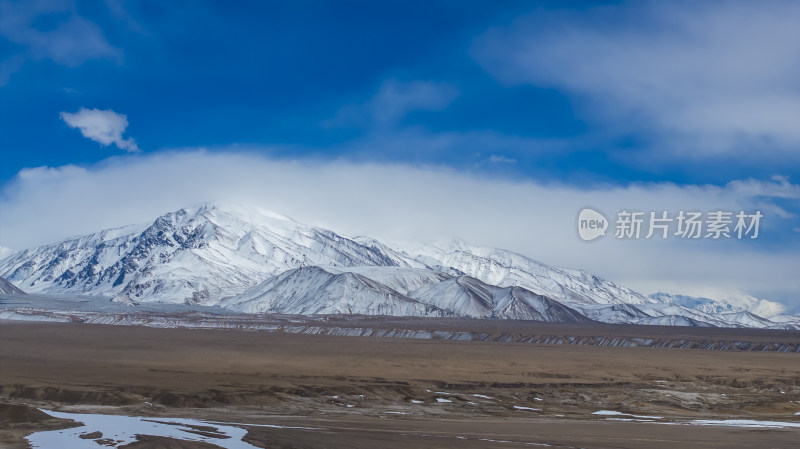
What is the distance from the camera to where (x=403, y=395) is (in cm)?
4844

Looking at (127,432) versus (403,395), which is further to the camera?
(403,395)

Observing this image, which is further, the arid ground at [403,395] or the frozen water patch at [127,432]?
the arid ground at [403,395]

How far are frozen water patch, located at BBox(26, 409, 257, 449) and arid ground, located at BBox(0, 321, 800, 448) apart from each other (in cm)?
92

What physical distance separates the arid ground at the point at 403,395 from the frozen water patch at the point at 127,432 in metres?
0.92

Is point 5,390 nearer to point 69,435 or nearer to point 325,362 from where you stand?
point 69,435

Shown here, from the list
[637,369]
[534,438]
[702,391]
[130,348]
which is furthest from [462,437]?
[130,348]

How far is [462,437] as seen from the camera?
101 feet

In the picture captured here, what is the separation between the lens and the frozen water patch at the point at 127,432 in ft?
92.1

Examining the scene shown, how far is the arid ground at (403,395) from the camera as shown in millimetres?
31562

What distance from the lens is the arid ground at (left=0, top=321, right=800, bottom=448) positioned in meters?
31.6

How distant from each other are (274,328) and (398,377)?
95.7 metres

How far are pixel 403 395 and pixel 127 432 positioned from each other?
21.7 metres

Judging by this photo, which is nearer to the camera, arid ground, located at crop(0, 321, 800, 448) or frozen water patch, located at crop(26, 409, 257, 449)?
frozen water patch, located at crop(26, 409, 257, 449)

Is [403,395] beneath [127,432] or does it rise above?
above
